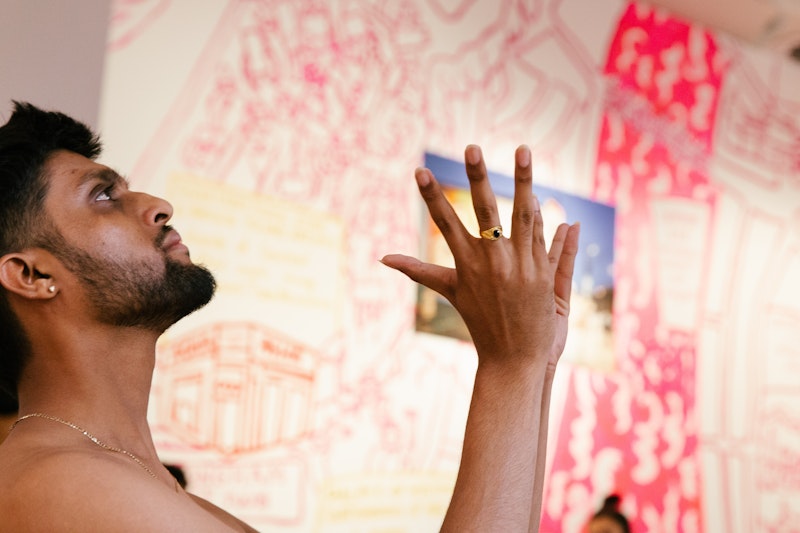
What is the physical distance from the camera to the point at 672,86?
3.28 metres

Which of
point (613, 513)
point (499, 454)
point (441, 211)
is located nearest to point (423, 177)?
point (441, 211)

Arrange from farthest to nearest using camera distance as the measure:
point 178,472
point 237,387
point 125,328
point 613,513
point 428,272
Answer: point 613,513 < point 237,387 < point 178,472 < point 125,328 < point 428,272

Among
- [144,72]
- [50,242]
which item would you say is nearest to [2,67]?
[144,72]

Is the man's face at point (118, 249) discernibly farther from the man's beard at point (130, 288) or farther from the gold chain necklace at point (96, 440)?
the gold chain necklace at point (96, 440)

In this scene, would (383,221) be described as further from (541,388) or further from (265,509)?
(541,388)

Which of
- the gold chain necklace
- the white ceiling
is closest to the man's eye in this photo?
the gold chain necklace

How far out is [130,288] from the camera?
1147 millimetres

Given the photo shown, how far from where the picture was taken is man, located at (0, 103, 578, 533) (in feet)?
3.09

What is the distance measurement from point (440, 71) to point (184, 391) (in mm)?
1248

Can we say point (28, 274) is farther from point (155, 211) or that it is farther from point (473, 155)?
point (473, 155)

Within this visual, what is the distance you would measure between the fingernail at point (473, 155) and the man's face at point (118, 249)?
0.45 m

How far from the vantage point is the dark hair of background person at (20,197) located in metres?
1.15

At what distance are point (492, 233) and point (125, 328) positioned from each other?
51 cm

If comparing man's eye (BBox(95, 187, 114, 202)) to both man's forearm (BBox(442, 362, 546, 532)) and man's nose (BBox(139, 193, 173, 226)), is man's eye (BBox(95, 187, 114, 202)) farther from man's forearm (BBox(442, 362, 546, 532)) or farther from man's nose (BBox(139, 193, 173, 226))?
man's forearm (BBox(442, 362, 546, 532))
